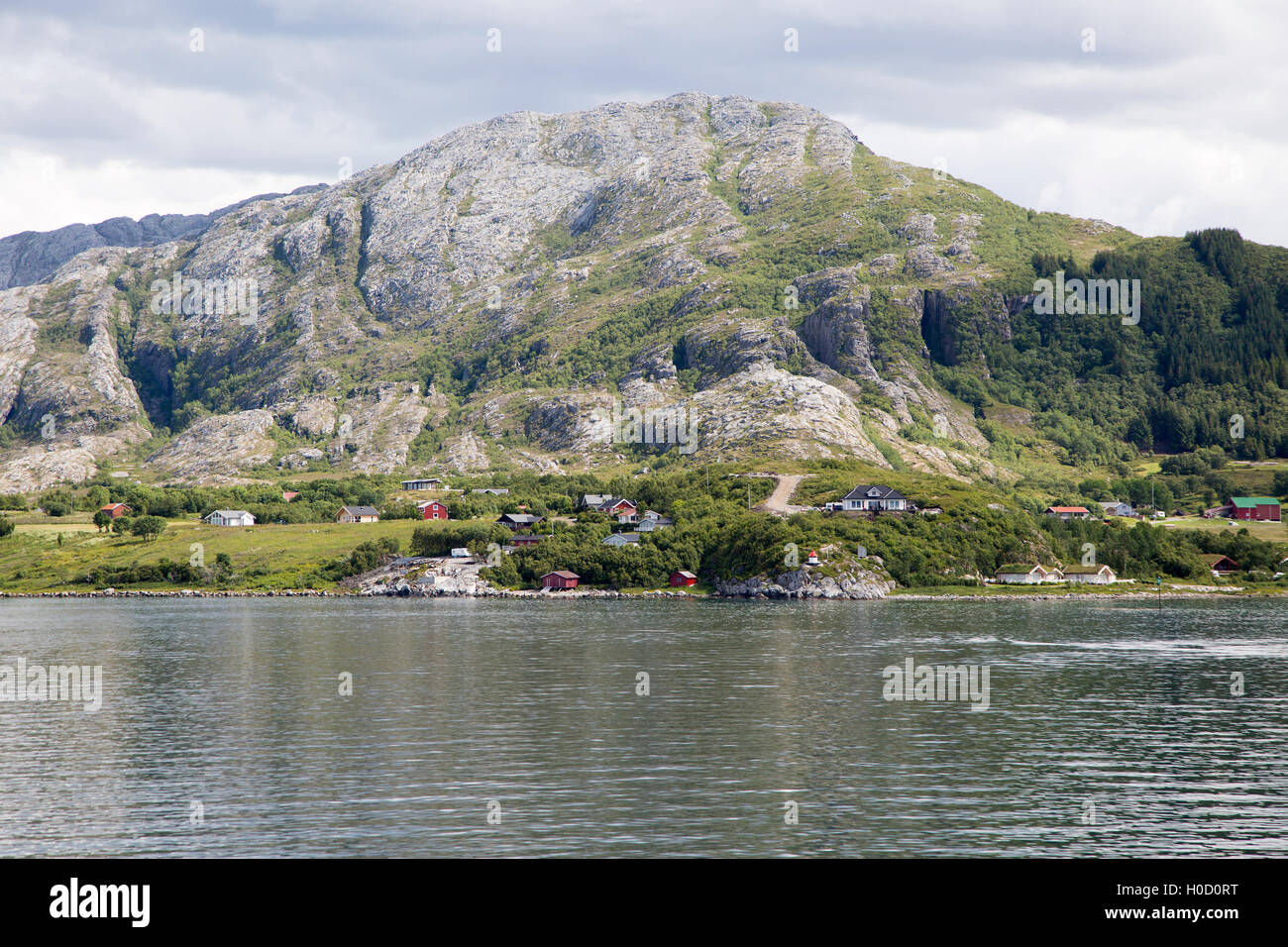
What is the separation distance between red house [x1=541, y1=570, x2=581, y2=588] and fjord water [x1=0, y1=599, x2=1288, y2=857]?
7248cm

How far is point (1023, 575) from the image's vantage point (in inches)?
7200

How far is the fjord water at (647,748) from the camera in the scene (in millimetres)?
40188

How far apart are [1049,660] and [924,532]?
92596mm

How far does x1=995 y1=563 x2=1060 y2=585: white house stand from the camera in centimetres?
18275

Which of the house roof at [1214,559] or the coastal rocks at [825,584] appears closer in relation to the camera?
the coastal rocks at [825,584]

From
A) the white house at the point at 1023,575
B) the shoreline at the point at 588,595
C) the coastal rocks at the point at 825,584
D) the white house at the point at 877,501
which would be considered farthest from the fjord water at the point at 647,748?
the white house at the point at 877,501

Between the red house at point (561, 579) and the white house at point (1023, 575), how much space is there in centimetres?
7237

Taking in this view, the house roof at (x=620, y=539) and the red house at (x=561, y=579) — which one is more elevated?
the house roof at (x=620, y=539)

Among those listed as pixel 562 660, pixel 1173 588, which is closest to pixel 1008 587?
pixel 1173 588

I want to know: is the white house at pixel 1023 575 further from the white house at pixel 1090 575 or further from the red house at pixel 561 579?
the red house at pixel 561 579

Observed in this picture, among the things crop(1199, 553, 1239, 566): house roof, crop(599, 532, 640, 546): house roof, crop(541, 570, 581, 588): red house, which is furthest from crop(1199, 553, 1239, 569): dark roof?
crop(541, 570, 581, 588): red house

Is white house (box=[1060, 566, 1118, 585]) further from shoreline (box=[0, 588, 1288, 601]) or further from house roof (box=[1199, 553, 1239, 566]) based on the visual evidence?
house roof (box=[1199, 553, 1239, 566])
